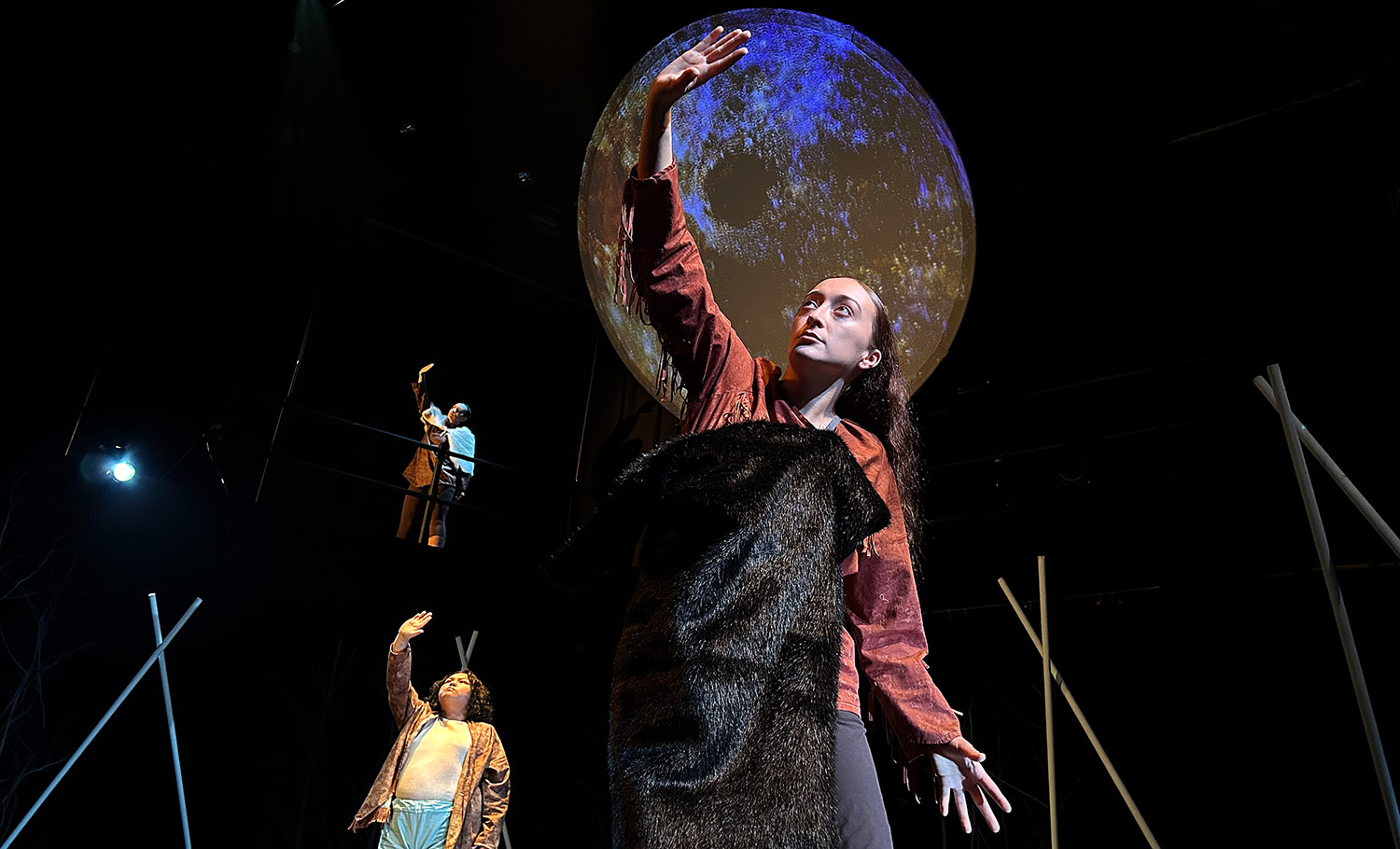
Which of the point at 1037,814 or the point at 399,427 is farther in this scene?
the point at 399,427

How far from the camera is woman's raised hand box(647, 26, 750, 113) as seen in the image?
135cm

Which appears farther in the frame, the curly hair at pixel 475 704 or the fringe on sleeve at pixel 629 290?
the curly hair at pixel 475 704

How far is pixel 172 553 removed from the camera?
6.88m

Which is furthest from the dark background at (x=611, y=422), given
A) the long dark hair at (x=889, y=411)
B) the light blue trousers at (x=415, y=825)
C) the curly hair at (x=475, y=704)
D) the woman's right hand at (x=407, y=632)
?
the long dark hair at (x=889, y=411)

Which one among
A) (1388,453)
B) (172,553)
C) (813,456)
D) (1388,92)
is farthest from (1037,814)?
(813,456)

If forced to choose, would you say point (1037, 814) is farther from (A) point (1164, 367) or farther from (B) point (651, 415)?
(B) point (651, 415)

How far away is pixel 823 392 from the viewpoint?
1596mm

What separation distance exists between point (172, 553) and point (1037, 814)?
6289 mm

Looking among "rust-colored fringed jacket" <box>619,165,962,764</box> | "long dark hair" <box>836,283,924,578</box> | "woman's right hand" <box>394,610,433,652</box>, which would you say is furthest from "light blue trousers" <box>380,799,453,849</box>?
"rust-colored fringed jacket" <box>619,165,962,764</box>

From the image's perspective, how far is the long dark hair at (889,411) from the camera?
1700 millimetres

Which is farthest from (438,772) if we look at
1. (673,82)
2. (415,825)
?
(673,82)

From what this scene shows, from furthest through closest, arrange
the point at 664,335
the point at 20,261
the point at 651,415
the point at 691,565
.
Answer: the point at 651,415 < the point at 20,261 < the point at 664,335 < the point at 691,565

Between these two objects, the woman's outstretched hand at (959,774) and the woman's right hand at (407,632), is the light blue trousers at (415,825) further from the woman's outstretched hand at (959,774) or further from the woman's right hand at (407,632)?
the woman's outstretched hand at (959,774)

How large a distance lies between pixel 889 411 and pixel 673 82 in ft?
2.28
